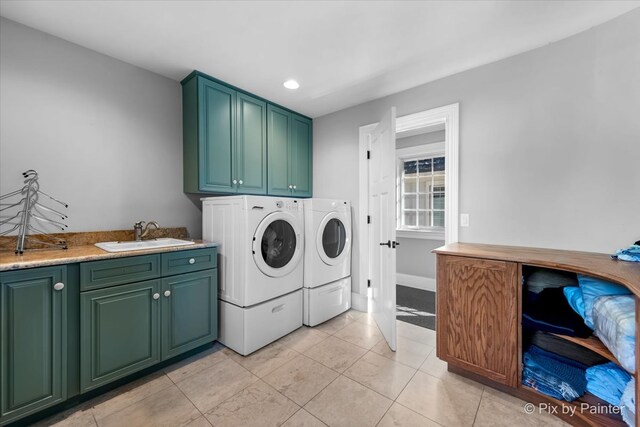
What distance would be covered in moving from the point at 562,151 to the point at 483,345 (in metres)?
1.47

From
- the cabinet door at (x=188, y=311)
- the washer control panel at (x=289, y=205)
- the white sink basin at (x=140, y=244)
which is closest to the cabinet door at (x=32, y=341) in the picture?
the white sink basin at (x=140, y=244)

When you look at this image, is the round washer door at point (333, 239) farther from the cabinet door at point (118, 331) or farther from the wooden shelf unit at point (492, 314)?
the cabinet door at point (118, 331)

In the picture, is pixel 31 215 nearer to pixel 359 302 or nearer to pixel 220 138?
pixel 220 138

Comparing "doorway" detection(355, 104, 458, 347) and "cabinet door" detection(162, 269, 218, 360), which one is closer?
"cabinet door" detection(162, 269, 218, 360)

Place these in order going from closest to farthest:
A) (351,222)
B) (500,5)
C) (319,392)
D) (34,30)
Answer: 1. (500,5)
2. (319,392)
3. (34,30)
4. (351,222)

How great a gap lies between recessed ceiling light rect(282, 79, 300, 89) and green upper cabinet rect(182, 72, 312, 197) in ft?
1.30

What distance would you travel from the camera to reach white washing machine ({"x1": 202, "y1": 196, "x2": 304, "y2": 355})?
6.63ft

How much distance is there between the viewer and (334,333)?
7.88 ft

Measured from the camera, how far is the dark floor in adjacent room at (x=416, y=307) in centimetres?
264

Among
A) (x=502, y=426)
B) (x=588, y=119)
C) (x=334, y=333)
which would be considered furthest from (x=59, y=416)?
(x=588, y=119)

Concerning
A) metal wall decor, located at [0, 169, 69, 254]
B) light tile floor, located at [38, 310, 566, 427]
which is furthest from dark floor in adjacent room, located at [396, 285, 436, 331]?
metal wall decor, located at [0, 169, 69, 254]

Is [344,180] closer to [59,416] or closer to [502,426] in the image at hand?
[502,426]

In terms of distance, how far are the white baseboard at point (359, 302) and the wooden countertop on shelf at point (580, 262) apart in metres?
1.41

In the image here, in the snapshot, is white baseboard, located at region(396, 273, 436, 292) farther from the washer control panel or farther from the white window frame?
the washer control panel
